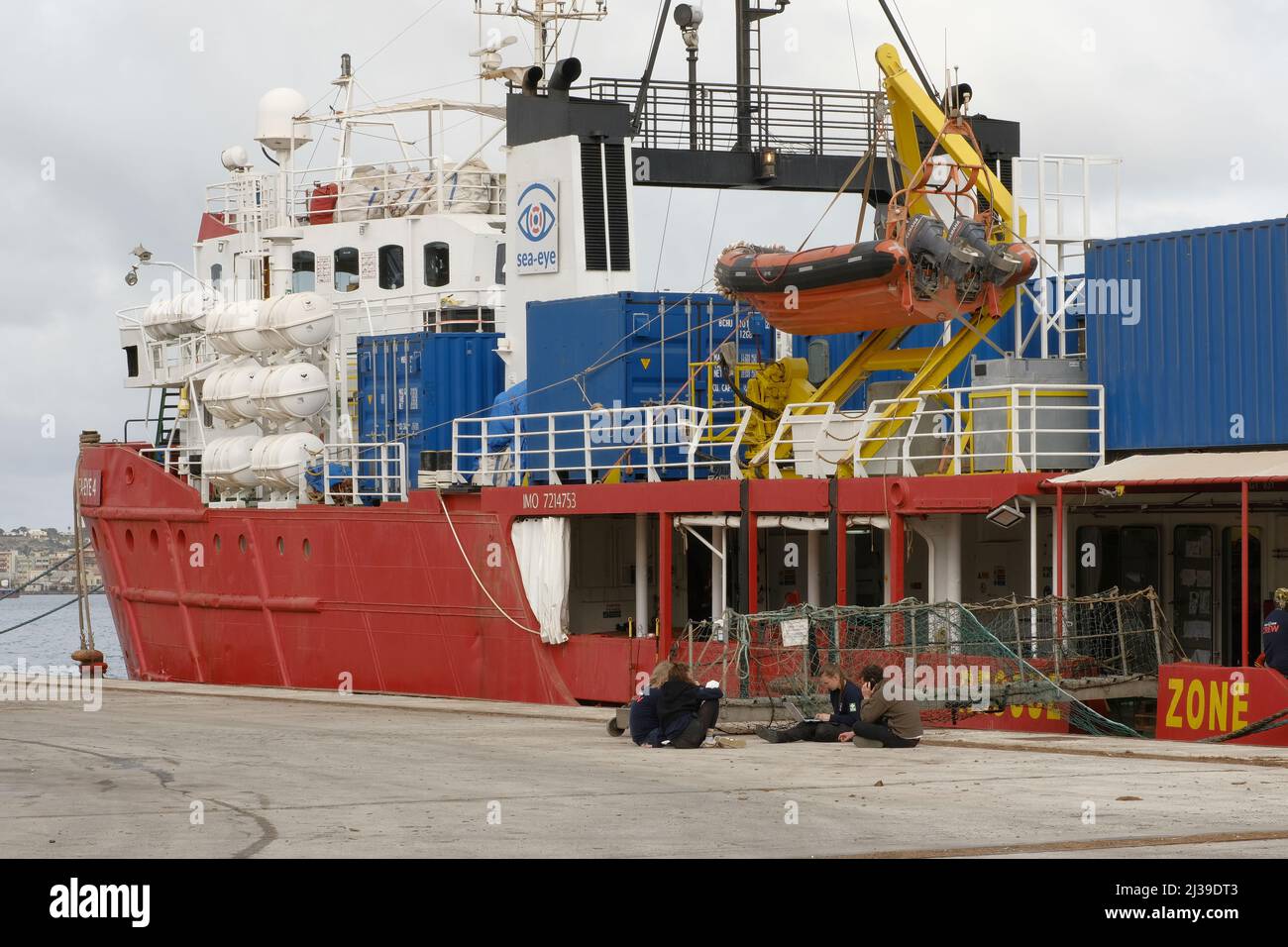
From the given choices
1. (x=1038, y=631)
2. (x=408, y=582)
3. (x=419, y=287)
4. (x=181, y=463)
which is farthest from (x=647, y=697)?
(x=181, y=463)

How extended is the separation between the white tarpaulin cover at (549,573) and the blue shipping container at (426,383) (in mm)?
3792

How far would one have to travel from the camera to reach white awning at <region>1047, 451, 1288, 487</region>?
17.8 metres

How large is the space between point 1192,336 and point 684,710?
7.59m

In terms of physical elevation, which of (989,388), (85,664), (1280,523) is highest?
(989,388)

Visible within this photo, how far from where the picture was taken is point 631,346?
85.3 ft

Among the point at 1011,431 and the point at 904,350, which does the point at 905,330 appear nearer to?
the point at 904,350

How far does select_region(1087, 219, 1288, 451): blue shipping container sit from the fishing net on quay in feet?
6.73

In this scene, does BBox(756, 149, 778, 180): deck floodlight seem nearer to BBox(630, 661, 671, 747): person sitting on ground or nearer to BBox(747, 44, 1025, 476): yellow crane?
BBox(747, 44, 1025, 476): yellow crane

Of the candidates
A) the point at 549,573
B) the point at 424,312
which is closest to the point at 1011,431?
the point at 549,573

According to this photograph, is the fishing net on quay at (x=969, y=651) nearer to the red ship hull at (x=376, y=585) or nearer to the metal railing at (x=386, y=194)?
the red ship hull at (x=376, y=585)

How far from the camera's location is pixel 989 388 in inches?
805

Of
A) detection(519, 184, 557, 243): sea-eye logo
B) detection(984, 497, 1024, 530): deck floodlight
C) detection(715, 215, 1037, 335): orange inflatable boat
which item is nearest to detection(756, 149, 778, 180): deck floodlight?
detection(519, 184, 557, 243): sea-eye logo
